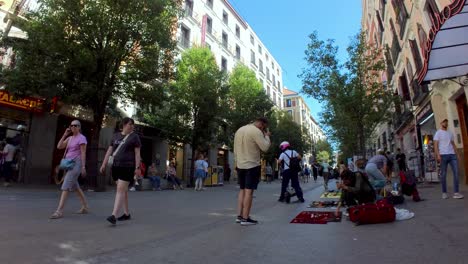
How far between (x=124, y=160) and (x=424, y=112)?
15.3 meters

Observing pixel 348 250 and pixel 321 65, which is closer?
pixel 348 250

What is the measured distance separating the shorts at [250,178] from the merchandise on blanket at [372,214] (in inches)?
63.3

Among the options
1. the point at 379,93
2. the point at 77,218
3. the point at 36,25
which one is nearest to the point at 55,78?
the point at 36,25

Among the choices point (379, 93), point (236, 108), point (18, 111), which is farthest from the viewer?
point (236, 108)

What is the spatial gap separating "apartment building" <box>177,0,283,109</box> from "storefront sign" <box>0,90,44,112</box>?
9840mm

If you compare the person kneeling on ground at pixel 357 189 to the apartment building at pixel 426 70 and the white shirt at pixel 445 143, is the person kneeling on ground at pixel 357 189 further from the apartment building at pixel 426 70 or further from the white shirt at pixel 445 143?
the apartment building at pixel 426 70

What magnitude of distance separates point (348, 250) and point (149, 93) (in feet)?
41.5

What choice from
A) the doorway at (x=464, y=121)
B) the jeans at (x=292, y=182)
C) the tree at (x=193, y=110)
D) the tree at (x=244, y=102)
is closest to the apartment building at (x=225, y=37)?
the tree at (x=193, y=110)

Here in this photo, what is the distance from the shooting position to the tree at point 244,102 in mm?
24578

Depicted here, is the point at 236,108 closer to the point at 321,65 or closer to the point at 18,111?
the point at 321,65

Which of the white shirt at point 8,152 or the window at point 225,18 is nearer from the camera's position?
the white shirt at point 8,152

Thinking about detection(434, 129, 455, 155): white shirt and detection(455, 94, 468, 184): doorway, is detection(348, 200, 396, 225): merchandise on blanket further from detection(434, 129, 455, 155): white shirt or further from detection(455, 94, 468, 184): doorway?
detection(455, 94, 468, 184): doorway

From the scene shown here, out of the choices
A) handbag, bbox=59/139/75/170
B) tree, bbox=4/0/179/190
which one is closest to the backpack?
handbag, bbox=59/139/75/170

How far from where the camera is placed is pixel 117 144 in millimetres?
5555
